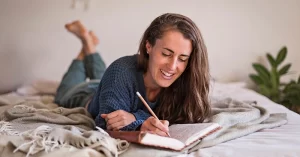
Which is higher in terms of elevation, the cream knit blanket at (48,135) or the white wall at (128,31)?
the white wall at (128,31)

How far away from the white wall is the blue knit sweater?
3.01 ft

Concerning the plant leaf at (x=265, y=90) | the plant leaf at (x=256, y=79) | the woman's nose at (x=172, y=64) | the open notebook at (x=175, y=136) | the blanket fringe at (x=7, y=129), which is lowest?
the plant leaf at (x=265, y=90)

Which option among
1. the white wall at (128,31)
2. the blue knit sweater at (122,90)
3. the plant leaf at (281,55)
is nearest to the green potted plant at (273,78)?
the plant leaf at (281,55)

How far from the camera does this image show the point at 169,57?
3.71 ft

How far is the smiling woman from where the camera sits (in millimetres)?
1111

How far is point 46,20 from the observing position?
2.04 meters

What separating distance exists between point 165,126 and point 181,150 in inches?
3.0

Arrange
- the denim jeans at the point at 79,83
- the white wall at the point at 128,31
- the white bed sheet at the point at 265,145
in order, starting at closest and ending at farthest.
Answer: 1. the white bed sheet at the point at 265,145
2. the denim jeans at the point at 79,83
3. the white wall at the point at 128,31

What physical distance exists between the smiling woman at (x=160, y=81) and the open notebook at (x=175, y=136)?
54 mm

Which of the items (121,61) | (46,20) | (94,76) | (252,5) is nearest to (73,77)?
(94,76)

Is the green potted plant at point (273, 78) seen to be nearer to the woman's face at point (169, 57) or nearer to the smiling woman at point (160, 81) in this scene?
the smiling woman at point (160, 81)

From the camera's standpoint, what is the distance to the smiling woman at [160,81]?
1.11 meters

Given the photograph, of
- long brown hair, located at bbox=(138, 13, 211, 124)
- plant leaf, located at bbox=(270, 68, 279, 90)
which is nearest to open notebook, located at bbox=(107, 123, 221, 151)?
long brown hair, located at bbox=(138, 13, 211, 124)

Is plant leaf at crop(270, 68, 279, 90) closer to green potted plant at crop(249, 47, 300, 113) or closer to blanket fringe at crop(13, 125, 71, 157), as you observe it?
green potted plant at crop(249, 47, 300, 113)
